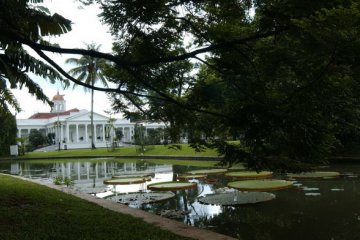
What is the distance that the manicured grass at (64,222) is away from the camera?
5.85 m

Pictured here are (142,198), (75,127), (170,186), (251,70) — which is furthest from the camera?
(75,127)

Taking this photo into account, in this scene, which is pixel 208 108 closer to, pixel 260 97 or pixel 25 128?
pixel 260 97

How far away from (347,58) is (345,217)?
5.00m

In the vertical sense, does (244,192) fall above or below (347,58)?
below

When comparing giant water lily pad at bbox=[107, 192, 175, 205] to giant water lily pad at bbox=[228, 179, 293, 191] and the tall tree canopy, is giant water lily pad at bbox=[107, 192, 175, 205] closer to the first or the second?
giant water lily pad at bbox=[228, 179, 293, 191]

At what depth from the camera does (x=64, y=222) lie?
6.82 metres

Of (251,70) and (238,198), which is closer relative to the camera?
(251,70)

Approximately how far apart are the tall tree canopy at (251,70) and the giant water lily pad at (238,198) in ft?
11.1

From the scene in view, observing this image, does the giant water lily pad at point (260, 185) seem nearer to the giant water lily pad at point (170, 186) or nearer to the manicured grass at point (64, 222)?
the giant water lily pad at point (170, 186)

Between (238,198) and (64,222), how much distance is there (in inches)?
183

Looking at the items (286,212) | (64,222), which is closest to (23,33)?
(64,222)

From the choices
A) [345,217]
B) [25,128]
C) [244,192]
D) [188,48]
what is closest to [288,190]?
[244,192]

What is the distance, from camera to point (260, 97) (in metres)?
5.49

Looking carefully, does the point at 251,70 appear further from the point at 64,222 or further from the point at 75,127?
the point at 75,127
